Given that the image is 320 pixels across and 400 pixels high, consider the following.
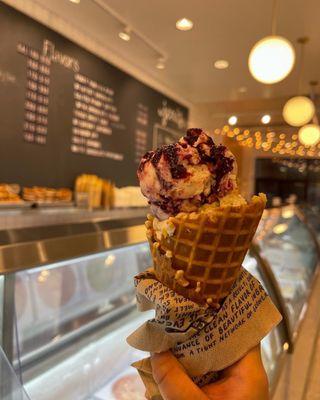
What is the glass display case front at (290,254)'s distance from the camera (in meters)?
3.19

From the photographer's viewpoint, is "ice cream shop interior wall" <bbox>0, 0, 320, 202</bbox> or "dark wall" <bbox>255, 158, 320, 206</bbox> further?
"dark wall" <bbox>255, 158, 320, 206</bbox>

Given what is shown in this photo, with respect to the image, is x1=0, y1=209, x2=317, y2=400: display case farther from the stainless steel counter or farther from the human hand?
the stainless steel counter

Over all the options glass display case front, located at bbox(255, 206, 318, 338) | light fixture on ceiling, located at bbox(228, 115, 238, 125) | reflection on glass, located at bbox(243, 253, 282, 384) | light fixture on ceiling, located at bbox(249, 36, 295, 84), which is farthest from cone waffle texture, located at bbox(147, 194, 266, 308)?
light fixture on ceiling, located at bbox(228, 115, 238, 125)

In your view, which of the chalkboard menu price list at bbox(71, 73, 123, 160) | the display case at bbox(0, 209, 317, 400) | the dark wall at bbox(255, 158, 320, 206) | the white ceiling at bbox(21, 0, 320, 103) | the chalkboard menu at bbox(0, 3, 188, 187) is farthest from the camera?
the dark wall at bbox(255, 158, 320, 206)

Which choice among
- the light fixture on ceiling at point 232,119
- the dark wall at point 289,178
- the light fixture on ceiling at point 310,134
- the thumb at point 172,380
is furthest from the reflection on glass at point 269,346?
the dark wall at point 289,178

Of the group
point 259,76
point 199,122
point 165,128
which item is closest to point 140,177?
point 259,76

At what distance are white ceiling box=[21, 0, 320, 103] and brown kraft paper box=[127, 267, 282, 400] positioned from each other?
185 inches

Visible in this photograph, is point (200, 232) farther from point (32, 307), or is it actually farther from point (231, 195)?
point (32, 307)

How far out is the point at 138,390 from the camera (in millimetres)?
1637

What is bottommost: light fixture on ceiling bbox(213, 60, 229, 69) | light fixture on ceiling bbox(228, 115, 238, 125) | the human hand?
the human hand

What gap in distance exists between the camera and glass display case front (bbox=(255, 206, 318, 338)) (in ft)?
10.5

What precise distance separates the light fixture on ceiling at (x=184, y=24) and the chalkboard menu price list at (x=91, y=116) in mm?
1692

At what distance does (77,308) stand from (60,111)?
415 cm

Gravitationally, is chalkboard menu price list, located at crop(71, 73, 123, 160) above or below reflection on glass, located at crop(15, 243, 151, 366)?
above
